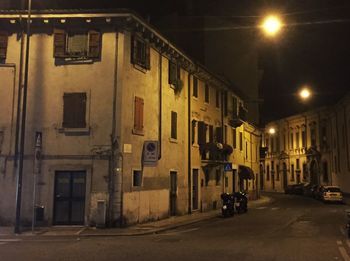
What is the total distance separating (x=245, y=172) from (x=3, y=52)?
26150mm

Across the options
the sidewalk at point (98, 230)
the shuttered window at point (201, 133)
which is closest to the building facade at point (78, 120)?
the sidewalk at point (98, 230)

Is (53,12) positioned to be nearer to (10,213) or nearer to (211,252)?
(10,213)

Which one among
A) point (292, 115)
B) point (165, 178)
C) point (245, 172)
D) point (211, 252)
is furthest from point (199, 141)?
point (292, 115)

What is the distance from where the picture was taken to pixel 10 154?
2088cm

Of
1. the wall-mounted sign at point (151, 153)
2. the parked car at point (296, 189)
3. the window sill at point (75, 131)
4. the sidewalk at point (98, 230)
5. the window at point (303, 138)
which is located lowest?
the sidewalk at point (98, 230)

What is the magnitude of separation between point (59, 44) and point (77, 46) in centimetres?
80

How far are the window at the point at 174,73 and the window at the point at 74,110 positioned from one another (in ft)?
22.2

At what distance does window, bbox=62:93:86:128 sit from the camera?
69.0 ft

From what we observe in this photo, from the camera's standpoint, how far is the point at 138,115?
73.5 ft

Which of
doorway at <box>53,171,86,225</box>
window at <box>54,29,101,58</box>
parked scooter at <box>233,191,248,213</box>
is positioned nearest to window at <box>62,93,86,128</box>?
window at <box>54,29,101,58</box>

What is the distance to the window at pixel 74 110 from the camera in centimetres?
2103

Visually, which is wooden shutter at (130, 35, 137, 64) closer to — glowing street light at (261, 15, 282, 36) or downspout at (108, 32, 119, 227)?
downspout at (108, 32, 119, 227)

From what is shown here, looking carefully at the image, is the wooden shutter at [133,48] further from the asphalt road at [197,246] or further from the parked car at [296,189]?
the parked car at [296,189]

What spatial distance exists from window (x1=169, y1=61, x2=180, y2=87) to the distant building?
29147 millimetres
